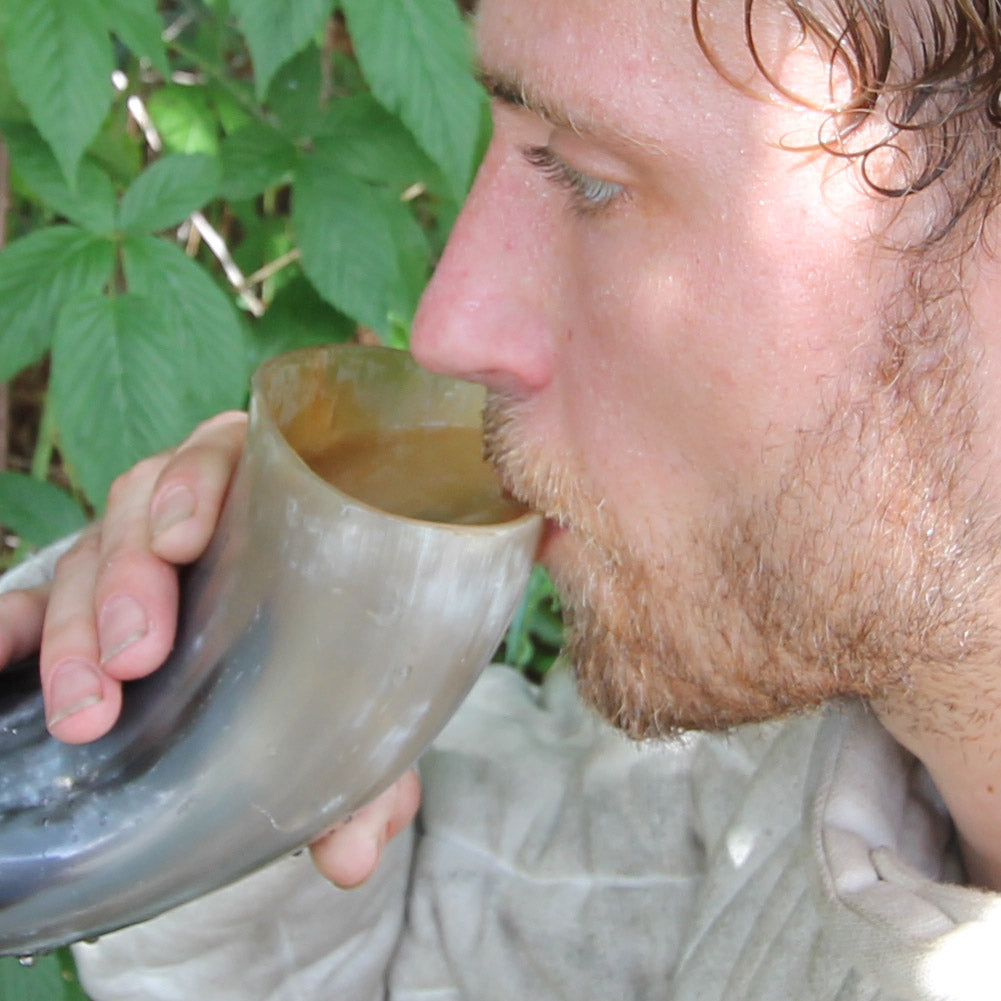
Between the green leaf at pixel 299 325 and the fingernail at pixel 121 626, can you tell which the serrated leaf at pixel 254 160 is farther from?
the fingernail at pixel 121 626

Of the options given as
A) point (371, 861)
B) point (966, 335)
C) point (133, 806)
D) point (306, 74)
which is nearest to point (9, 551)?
point (306, 74)

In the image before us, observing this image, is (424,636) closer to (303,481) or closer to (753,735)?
(303,481)

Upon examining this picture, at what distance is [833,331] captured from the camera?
0.89 metres

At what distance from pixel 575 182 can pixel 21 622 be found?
55cm

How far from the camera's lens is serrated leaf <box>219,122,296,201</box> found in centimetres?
148

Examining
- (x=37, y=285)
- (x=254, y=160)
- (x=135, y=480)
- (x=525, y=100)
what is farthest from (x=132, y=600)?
(x=254, y=160)

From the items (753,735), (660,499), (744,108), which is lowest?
(753,735)

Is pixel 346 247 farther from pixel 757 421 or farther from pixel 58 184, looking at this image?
pixel 757 421

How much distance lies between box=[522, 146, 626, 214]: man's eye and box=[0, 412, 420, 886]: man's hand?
33 centimetres

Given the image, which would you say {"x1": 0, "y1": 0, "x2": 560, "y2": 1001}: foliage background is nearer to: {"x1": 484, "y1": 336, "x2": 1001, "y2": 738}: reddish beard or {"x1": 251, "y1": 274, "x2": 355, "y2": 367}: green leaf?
{"x1": 251, "y1": 274, "x2": 355, "y2": 367}: green leaf

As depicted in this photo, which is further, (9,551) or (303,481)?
(9,551)

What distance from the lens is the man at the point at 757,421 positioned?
0.85 m

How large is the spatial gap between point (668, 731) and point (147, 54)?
769mm

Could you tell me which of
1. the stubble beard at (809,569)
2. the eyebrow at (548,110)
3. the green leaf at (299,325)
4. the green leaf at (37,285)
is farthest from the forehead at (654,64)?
the green leaf at (299,325)
